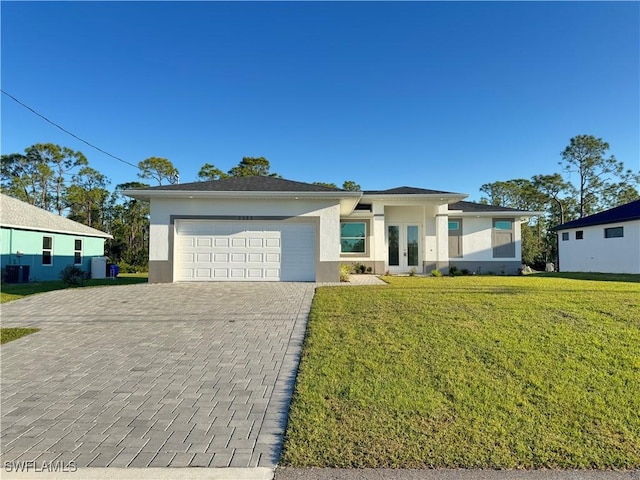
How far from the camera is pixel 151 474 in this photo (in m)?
2.78

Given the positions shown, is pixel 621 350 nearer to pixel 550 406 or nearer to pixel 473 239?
pixel 550 406

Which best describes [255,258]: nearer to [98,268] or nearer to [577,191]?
[98,268]

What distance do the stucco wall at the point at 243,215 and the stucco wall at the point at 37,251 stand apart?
1029 cm

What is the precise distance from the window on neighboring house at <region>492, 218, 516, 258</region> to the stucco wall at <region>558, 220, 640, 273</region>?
624 centimetres

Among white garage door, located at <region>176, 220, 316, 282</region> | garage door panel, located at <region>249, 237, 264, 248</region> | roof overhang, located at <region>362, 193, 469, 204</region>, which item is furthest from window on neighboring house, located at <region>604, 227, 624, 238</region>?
garage door panel, located at <region>249, 237, 264, 248</region>

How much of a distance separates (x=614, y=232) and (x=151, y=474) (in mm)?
25018

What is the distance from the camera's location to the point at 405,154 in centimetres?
2352

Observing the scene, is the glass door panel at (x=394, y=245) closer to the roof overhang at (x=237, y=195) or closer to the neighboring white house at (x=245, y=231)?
the neighboring white house at (x=245, y=231)

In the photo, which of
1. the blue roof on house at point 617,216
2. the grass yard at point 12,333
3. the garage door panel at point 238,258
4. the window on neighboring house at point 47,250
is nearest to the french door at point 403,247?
the garage door panel at point 238,258

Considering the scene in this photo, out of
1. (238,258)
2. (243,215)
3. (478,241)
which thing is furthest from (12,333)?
(478,241)

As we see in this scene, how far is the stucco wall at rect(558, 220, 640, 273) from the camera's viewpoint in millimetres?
19109

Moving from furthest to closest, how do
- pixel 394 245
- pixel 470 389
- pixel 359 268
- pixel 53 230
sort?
pixel 53 230, pixel 394 245, pixel 359 268, pixel 470 389

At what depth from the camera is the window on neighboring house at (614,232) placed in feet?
65.4

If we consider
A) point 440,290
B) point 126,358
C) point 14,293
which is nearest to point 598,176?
point 440,290
